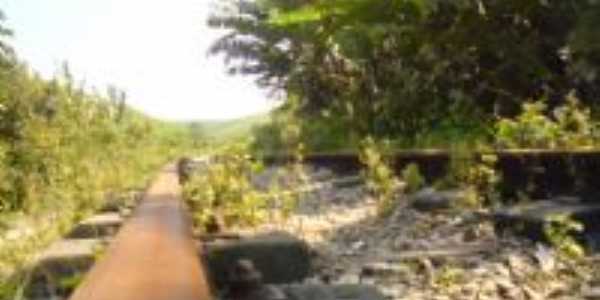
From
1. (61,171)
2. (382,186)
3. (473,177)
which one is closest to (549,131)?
(382,186)

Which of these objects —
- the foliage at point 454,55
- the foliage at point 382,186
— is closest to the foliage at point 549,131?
the foliage at point 454,55

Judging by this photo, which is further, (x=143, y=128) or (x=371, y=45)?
(x=143, y=128)

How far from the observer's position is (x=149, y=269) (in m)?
1.86

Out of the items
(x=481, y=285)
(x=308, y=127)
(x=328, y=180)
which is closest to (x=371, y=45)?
(x=328, y=180)

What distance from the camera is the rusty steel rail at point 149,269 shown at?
1609 millimetres

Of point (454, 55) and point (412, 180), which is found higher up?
point (454, 55)

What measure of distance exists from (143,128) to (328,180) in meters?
9.38

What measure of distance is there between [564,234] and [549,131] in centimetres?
334

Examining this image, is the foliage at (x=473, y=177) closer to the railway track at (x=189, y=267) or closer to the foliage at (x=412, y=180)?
the foliage at (x=412, y=180)

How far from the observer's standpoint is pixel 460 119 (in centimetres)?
1154

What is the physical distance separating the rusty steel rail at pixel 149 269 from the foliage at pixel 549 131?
4.35 metres

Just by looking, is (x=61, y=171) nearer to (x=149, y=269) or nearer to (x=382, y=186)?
(x=382, y=186)

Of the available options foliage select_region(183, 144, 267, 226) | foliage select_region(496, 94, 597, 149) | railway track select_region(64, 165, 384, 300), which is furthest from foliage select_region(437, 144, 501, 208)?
railway track select_region(64, 165, 384, 300)

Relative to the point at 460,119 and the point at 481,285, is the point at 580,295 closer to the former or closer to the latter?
the point at 481,285
